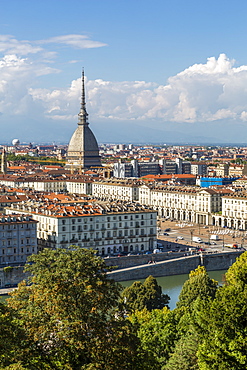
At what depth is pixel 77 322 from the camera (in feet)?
49.9

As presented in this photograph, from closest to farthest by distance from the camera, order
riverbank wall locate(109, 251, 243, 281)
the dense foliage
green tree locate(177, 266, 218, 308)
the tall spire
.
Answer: the dense foliage → green tree locate(177, 266, 218, 308) → riverbank wall locate(109, 251, 243, 281) → the tall spire

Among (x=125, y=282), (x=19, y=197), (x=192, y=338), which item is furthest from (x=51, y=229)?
(x=192, y=338)

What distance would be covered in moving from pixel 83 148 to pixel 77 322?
120m

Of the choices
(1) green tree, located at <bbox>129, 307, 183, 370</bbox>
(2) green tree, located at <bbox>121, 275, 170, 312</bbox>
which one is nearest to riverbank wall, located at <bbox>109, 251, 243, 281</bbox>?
(2) green tree, located at <bbox>121, 275, 170, 312</bbox>

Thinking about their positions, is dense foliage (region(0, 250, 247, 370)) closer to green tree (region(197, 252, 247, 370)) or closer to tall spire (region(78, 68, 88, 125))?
green tree (region(197, 252, 247, 370))

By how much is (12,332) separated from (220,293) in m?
6.17

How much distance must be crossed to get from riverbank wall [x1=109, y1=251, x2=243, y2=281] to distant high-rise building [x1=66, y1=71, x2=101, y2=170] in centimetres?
8534

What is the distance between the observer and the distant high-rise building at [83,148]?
134250 mm

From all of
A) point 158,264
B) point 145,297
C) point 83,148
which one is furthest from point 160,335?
point 83,148

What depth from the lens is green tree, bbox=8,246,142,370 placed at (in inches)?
601

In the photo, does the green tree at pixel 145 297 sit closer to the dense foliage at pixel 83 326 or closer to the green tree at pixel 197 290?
the green tree at pixel 197 290

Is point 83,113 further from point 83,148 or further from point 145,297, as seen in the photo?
point 145,297

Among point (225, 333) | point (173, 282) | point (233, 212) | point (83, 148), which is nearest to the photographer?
point (225, 333)

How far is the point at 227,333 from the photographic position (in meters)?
16.2
